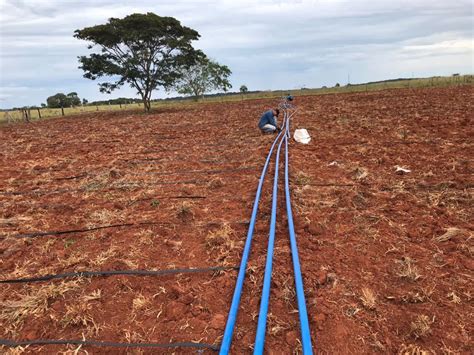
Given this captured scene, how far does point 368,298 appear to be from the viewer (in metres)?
2.53

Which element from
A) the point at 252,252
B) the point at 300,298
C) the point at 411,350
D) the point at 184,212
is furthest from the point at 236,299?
the point at 184,212

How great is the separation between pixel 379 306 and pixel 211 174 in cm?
431

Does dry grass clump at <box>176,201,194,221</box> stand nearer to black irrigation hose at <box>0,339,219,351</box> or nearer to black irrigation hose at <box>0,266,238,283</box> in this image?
black irrigation hose at <box>0,266,238,283</box>

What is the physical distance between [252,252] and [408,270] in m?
1.45

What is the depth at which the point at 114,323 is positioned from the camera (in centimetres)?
250

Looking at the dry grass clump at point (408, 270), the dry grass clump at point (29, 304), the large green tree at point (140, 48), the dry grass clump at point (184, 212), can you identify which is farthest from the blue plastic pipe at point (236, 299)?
the large green tree at point (140, 48)

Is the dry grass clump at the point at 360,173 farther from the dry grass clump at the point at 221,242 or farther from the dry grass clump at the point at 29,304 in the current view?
the dry grass clump at the point at 29,304

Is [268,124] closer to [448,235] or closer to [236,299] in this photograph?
[448,235]

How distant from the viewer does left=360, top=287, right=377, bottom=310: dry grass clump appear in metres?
2.47

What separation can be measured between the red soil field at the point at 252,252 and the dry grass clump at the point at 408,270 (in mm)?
12

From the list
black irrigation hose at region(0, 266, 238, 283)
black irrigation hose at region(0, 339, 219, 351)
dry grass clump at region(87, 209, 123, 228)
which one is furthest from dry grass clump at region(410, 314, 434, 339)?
dry grass clump at region(87, 209, 123, 228)

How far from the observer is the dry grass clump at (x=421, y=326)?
2.20m

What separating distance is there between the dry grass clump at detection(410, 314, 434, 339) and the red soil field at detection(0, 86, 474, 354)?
12 mm

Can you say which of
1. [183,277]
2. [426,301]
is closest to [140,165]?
[183,277]
